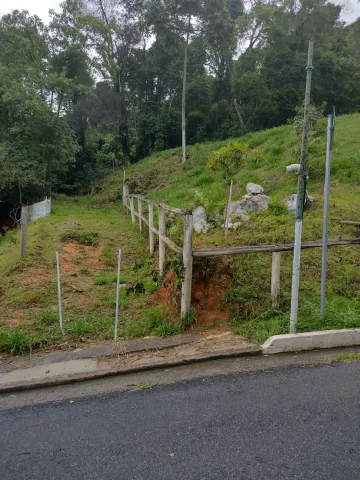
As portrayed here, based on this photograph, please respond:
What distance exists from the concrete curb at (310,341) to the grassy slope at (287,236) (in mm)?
222

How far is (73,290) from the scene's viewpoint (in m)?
6.16

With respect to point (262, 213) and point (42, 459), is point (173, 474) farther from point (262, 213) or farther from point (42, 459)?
point (262, 213)

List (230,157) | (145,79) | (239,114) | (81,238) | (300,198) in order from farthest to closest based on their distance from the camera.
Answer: (145,79) < (239,114) < (81,238) < (230,157) < (300,198)

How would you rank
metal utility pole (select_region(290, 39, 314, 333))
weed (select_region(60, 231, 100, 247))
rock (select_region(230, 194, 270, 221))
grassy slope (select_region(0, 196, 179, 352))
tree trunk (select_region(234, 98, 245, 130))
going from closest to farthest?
1. metal utility pole (select_region(290, 39, 314, 333))
2. grassy slope (select_region(0, 196, 179, 352))
3. rock (select_region(230, 194, 270, 221))
4. weed (select_region(60, 231, 100, 247))
5. tree trunk (select_region(234, 98, 245, 130))

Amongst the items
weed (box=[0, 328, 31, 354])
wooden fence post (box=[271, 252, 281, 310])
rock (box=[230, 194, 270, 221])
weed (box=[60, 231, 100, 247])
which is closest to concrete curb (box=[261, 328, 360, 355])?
Answer: wooden fence post (box=[271, 252, 281, 310])

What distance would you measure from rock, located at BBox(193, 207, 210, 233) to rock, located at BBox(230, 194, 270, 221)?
66cm

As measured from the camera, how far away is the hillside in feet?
15.1

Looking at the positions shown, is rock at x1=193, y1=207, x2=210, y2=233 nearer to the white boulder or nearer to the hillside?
the hillside

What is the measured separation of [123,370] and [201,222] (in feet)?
15.1

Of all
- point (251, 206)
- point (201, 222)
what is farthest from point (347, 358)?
point (251, 206)

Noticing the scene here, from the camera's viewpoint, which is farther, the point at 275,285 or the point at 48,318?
the point at 48,318

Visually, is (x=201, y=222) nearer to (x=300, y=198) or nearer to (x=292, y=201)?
(x=292, y=201)

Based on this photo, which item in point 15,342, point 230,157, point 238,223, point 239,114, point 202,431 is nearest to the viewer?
point 202,431

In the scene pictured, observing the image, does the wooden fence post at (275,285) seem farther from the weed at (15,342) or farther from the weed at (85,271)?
the weed at (85,271)
